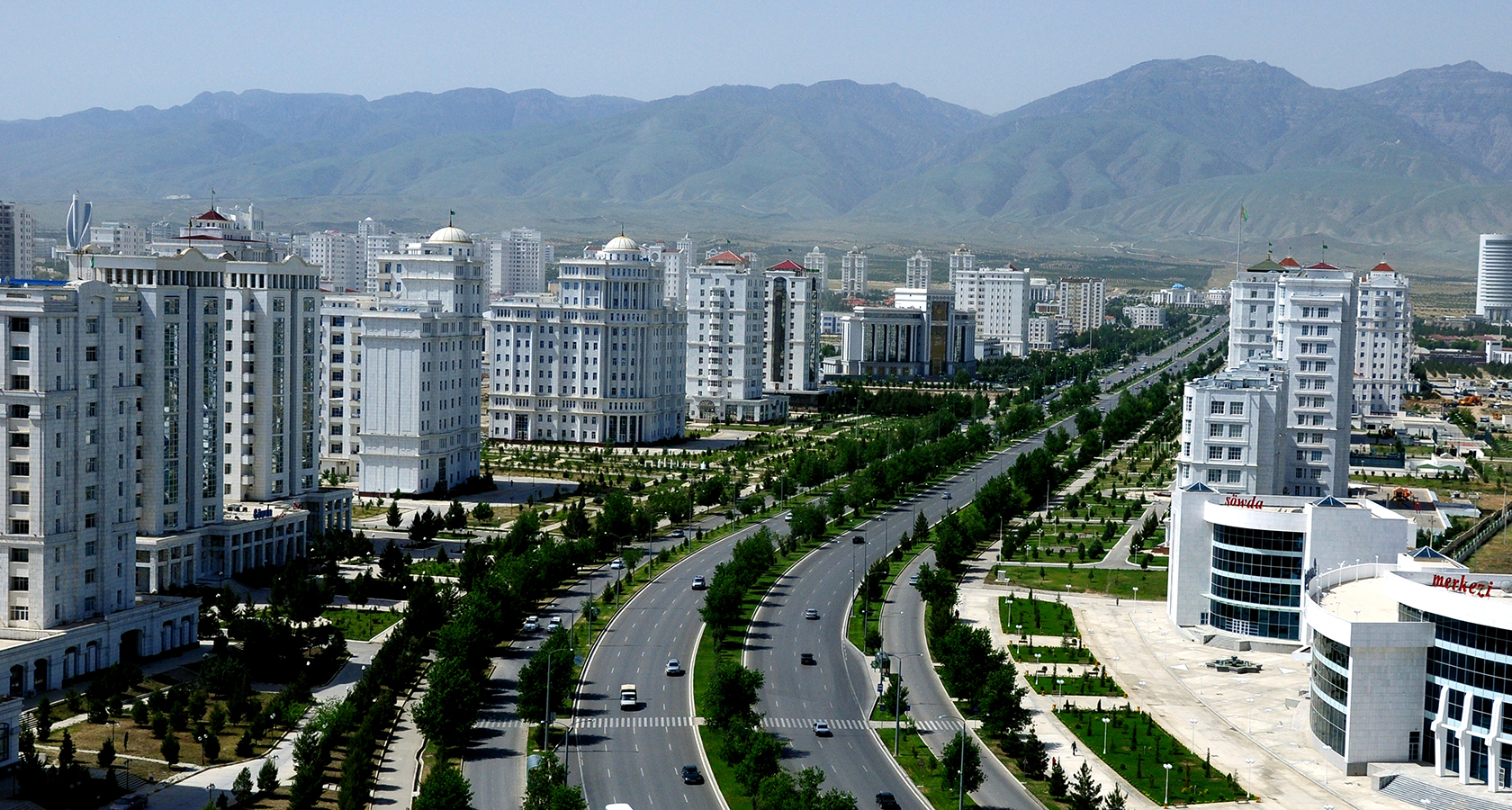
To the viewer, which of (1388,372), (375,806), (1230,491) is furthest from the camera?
(1388,372)

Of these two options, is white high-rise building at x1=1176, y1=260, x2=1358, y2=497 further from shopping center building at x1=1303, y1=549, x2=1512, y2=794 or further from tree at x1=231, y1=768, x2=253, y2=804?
tree at x1=231, y1=768, x2=253, y2=804

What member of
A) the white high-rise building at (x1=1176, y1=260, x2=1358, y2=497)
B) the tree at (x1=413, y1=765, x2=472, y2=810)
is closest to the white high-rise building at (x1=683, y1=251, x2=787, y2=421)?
the white high-rise building at (x1=1176, y1=260, x2=1358, y2=497)

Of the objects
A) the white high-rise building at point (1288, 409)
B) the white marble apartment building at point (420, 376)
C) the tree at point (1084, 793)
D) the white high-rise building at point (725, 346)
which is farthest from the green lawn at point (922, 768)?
the white high-rise building at point (725, 346)

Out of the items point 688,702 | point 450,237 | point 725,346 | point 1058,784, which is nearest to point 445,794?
point 688,702

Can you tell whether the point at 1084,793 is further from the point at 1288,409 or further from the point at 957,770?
the point at 1288,409

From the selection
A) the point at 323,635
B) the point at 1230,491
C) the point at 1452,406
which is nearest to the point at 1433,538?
the point at 1230,491

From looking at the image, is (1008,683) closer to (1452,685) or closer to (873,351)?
(1452,685)
